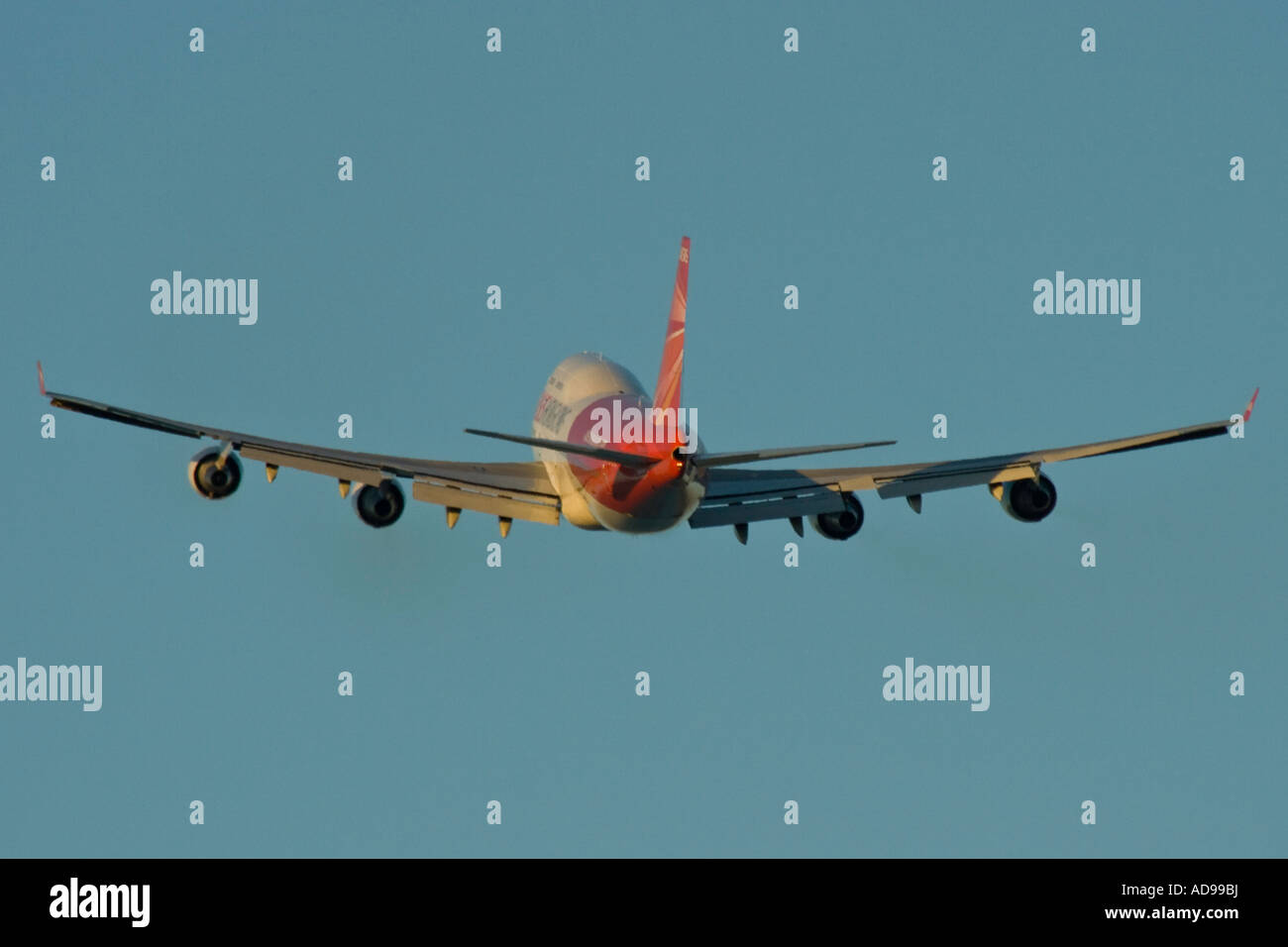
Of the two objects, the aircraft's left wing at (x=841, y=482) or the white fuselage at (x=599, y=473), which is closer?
the white fuselage at (x=599, y=473)

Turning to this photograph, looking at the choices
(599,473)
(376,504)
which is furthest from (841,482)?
→ (376,504)

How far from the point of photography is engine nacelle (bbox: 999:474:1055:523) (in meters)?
87.9

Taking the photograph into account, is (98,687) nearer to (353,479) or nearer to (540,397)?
(353,479)

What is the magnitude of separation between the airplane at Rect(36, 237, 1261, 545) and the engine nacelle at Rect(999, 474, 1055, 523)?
0.03 metres

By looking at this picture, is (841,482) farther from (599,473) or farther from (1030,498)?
(599,473)

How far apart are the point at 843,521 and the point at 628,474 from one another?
35.5 ft

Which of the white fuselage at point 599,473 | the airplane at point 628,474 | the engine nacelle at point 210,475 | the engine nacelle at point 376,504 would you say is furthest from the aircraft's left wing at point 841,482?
the engine nacelle at point 210,475

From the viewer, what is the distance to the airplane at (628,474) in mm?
81250

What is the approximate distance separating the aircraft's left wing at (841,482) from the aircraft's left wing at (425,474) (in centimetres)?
494

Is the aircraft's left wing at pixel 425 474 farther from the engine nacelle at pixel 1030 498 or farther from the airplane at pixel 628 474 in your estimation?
the engine nacelle at pixel 1030 498

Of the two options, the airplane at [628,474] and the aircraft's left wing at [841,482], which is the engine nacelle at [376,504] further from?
the aircraft's left wing at [841,482]

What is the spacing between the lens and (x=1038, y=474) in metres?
88.2

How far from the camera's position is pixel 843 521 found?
89938 mm
